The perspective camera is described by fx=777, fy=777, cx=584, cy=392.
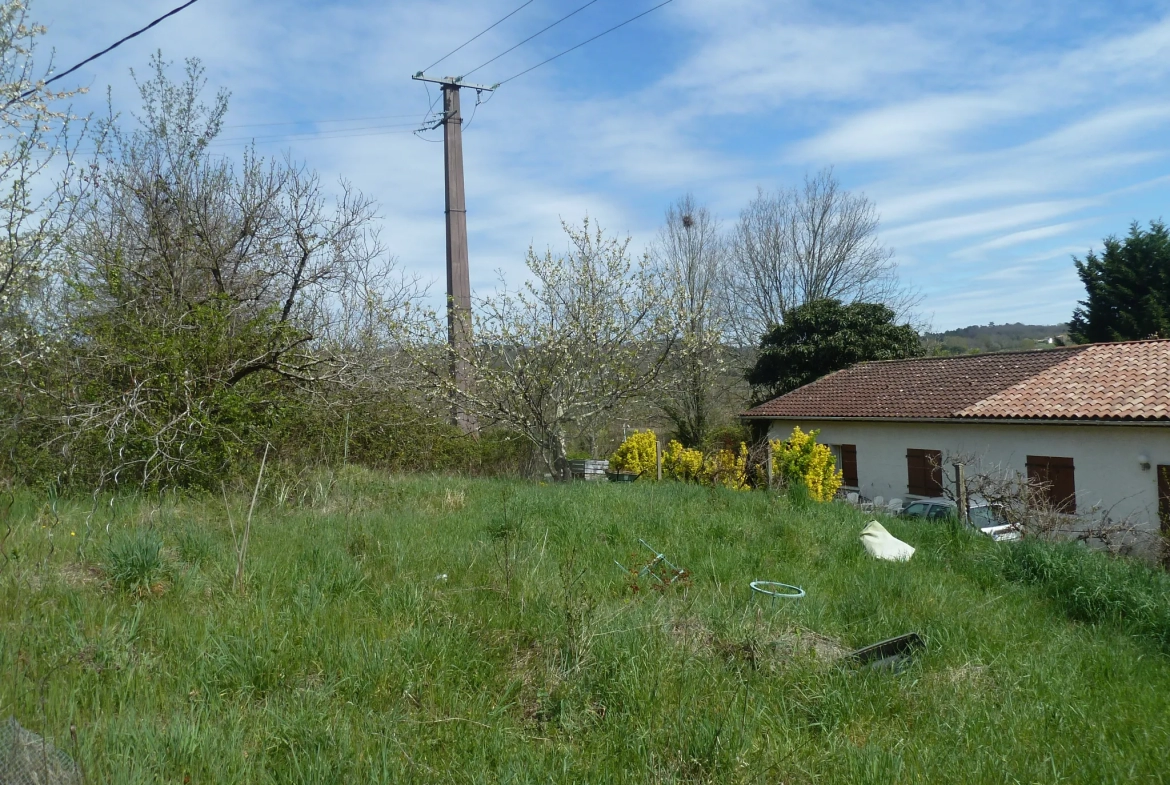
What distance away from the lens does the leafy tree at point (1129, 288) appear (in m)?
31.4

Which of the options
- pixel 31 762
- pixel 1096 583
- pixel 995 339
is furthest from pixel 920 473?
pixel 995 339

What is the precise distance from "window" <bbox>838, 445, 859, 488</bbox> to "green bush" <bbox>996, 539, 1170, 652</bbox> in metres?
17.7

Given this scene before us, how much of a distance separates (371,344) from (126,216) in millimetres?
5058

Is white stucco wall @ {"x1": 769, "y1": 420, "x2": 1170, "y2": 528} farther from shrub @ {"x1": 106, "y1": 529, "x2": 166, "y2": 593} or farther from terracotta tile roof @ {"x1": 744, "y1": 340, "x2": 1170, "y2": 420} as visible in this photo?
shrub @ {"x1": 106, "y1": 529, "x2": 166, "y2": 593}

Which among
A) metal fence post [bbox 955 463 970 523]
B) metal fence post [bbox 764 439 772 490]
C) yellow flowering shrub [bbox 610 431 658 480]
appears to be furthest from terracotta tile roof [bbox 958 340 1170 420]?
yellow flowering shrub [bbox 610 431 658 480]

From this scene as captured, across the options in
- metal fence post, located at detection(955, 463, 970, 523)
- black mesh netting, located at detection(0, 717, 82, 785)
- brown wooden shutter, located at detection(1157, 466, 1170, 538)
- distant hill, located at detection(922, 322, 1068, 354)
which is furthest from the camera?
distant hill, located at detection(922, 322, 1068, 354)

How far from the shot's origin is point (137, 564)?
16.4ft

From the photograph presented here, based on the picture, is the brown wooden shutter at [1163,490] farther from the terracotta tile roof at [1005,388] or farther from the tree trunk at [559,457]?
the tree trunk at [559,457]

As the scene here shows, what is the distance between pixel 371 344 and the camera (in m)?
15.8

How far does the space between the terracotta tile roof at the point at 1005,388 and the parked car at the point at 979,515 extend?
511 cm

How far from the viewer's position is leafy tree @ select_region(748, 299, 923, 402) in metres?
30.4

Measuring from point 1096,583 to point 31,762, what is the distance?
751cm

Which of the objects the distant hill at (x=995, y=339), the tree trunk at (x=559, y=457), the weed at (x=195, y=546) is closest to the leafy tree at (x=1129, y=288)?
the distant hill at (x=995, y=339)

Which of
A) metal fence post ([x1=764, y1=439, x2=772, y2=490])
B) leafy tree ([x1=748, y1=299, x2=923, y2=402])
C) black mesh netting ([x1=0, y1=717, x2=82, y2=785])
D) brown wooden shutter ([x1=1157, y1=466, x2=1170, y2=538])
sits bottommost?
brown wooden shutter ([x1=1157, y1=466, x2=1170, y2=538])
